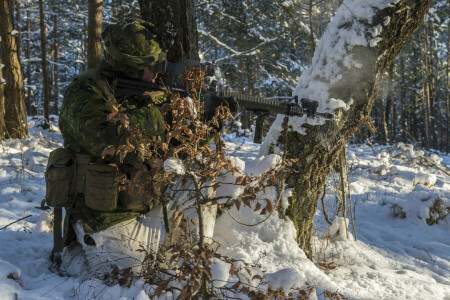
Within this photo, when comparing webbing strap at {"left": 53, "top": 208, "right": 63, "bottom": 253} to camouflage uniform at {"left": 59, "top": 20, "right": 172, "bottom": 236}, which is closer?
camouflage uniform at {"left": 59, "top": 20, "right": 172, "bottom": 236}

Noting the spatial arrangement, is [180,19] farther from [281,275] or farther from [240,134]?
[240,134]

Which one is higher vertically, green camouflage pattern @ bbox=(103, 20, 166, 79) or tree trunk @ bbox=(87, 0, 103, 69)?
tree trunk @ bbox=(87, 0, 103, 69)

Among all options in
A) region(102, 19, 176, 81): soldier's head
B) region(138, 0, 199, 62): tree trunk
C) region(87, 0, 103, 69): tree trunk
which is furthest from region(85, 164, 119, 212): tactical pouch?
region(87, 0, 103, 69): tree trunk

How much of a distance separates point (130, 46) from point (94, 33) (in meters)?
4.39

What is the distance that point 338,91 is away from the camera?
304cm

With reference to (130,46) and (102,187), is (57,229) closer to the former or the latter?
(102,187)

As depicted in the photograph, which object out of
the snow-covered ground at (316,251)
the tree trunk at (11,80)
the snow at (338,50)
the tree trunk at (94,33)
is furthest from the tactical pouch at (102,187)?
the tree trunk at (11,80)

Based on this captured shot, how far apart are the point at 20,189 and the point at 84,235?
283cm

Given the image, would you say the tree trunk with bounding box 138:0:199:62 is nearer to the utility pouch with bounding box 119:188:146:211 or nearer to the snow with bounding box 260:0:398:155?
the snow with bounding box 260:0:398:155

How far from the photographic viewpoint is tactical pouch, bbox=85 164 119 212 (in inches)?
96.0

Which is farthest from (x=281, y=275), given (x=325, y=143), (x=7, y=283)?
(x=7, y=283)

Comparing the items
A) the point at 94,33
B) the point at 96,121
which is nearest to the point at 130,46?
the point at 96,121

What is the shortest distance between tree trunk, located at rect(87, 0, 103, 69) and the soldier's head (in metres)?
3.98

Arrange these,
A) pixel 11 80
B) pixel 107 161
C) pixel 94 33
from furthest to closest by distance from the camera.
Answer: pixel 11 80, pixel 94 33, pixel 107 161
